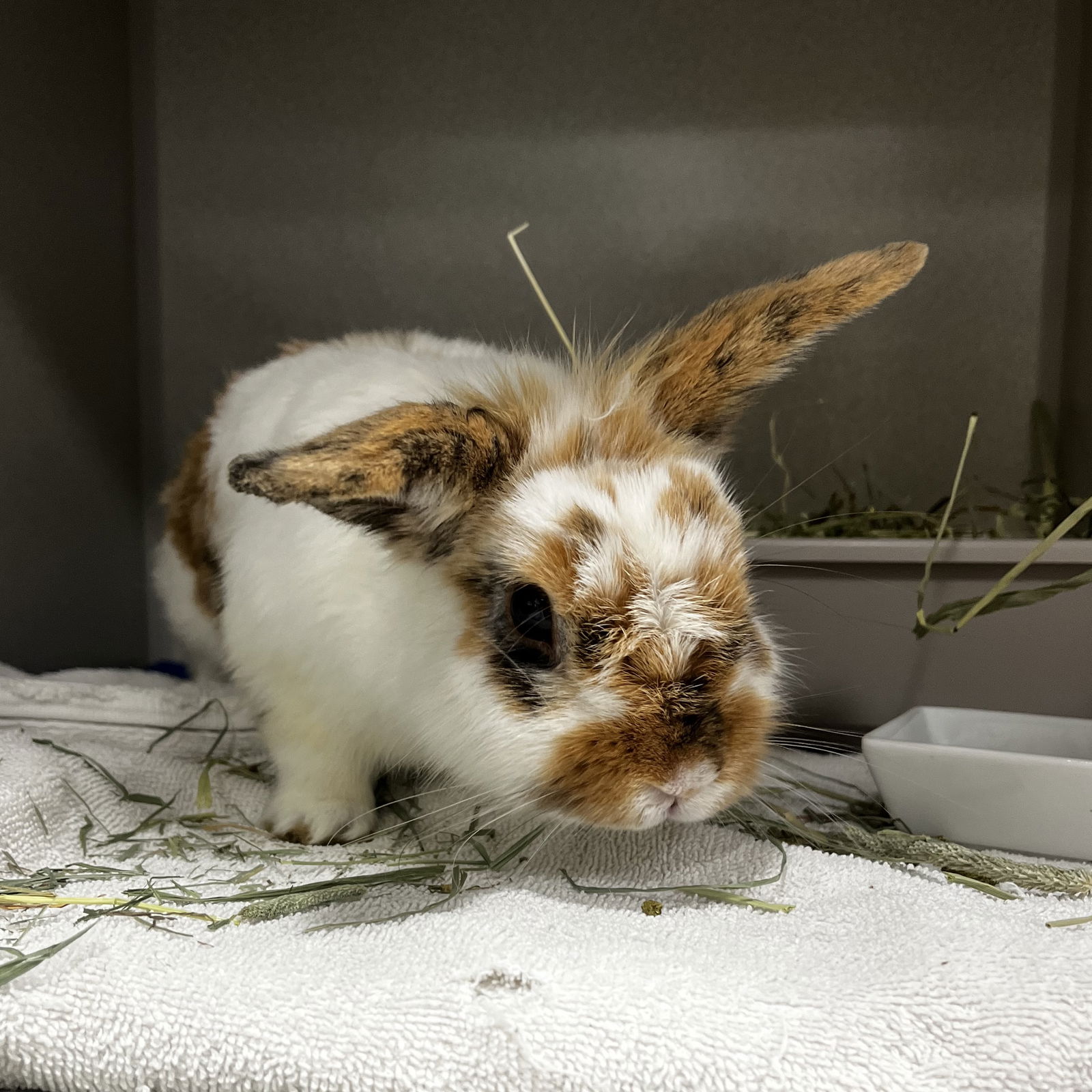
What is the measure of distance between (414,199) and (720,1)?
0.76m

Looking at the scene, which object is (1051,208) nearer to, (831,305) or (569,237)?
(569,237)

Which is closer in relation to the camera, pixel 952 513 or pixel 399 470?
pixel 399 470

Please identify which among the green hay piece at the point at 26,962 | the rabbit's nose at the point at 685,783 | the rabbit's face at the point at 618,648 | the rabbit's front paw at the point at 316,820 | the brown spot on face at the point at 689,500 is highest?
the brown spot on face at the point at 689,500

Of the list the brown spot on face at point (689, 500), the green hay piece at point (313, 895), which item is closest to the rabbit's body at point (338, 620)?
the green hay piece at point (313, 895)

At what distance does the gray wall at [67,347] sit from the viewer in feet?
5.94

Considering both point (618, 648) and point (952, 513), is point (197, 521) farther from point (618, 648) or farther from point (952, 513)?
point (952, 513)

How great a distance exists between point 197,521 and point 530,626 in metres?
0.90

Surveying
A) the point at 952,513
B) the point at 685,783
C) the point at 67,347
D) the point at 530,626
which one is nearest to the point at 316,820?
the point at 530,626

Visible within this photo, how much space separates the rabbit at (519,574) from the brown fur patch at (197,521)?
0.14m

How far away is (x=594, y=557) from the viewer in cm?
102

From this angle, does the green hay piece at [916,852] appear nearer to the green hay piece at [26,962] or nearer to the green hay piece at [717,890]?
the green hay piece at [717,890]

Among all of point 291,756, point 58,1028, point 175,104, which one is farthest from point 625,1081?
point 175,104

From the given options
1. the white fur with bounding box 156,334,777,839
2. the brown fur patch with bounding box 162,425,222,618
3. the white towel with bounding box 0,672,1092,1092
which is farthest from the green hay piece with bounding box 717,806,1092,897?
the brown fur patch with bounding box 162,425,222,618

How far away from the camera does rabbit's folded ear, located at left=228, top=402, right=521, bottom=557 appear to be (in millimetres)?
909
